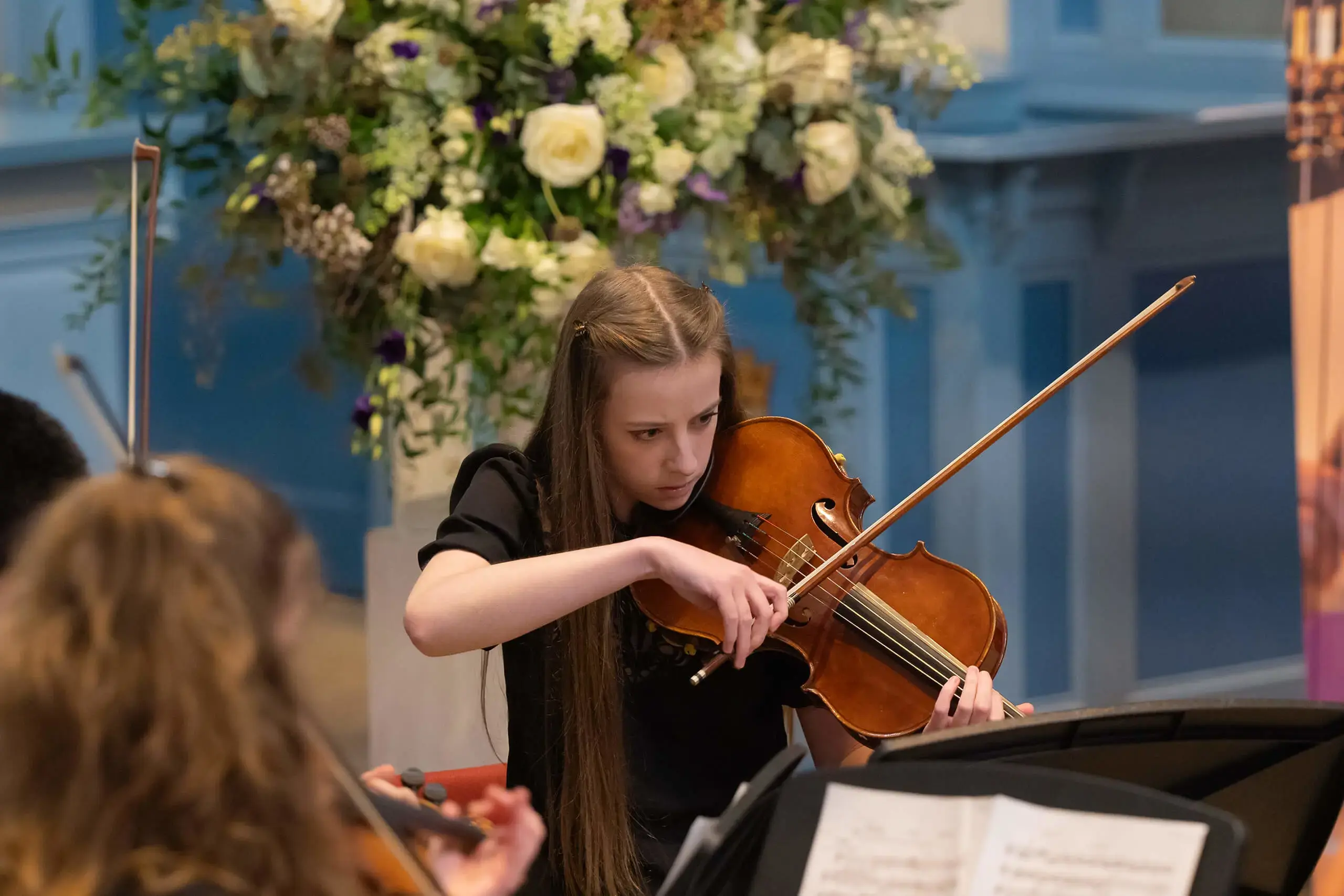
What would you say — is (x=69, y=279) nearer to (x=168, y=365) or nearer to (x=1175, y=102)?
(x=168, y=365)

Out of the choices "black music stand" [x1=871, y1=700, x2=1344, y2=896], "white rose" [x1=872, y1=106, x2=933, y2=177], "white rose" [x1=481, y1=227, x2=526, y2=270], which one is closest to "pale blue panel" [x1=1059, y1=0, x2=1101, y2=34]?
"white rose" [x1=872, y1=106, x2=933, y2=177]

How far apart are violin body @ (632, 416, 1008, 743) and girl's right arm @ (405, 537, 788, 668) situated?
3.6 inches

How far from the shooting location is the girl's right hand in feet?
3.92

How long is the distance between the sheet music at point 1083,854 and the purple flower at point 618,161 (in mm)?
946

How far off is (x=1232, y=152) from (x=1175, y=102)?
139 millimetres

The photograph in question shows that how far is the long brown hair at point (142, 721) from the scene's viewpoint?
0.71m

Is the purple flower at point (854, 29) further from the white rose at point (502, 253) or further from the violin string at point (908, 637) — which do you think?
the violin string at point (908, 637)

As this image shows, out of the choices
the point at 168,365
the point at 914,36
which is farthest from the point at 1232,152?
the point at 168,365

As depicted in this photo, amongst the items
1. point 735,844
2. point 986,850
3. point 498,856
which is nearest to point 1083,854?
point 986,850

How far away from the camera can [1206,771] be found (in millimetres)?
1046

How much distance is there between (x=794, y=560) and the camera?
4.41 ft

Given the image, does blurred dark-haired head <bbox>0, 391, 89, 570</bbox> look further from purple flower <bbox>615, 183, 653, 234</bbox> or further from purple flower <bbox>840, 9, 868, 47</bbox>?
purple flower <bbox>840, 9, 868, 47</bbox>

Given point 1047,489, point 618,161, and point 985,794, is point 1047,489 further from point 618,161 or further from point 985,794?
point 985,794

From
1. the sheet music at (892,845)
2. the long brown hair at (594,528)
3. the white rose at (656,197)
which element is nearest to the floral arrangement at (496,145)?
the white rose at (656,197)
